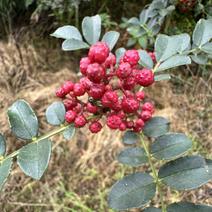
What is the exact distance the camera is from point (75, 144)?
210 centimetres

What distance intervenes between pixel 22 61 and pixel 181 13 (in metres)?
0.88

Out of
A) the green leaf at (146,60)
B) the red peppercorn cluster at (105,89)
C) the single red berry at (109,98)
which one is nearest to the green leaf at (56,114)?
the red peppercorn cluster at (105,89)

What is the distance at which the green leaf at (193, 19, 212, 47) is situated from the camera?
122 centimetres

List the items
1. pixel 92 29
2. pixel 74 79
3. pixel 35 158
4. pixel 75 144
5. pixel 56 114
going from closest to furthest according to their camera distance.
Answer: pixel 35 158 → pixel 56 114 → pixel 92 29 → pixel 75 144 → pixel 74 79

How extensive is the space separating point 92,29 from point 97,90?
297 millimetres

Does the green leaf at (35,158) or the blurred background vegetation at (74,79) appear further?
the blurred background vegetation at (74,79)

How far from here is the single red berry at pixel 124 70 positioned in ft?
3.10

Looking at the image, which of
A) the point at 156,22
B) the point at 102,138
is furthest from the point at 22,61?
the point at 156,22

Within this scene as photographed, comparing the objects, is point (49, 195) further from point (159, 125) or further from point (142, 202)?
point (142, 202)

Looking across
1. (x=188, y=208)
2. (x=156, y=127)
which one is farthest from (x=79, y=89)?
(x=188, y=208)

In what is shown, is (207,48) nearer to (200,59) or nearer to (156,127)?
(200,59)

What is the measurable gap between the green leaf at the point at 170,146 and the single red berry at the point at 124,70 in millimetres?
184

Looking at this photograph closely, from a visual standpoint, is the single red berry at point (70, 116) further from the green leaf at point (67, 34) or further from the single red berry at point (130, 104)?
the green leaf at point (67, 34)

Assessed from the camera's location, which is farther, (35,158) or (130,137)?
(130,137)
